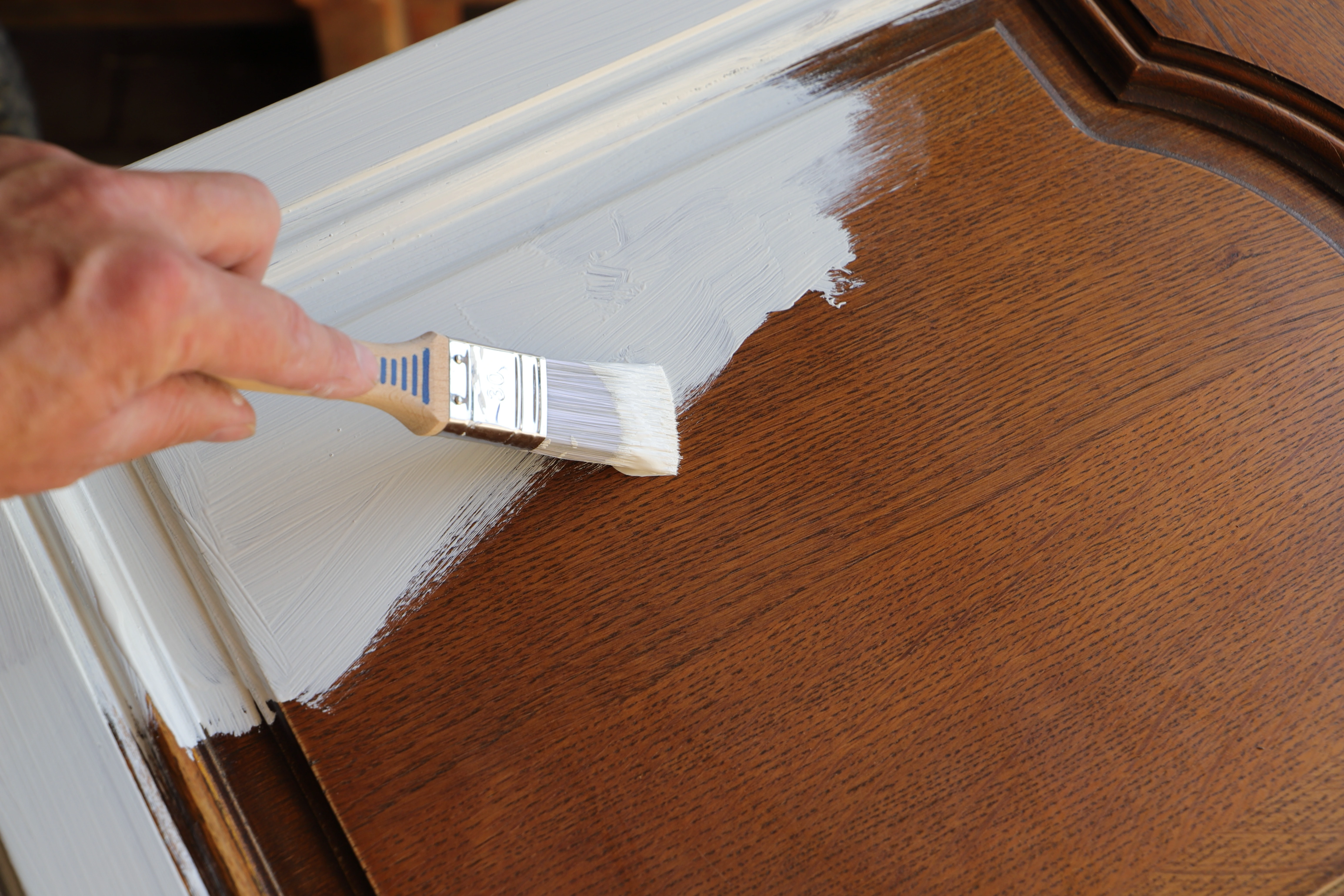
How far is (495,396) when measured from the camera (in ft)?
1.98

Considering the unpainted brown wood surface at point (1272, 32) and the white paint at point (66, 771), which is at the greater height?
the unpainted brown wood surface at point (1272, 32)

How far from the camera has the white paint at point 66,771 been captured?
542 mm

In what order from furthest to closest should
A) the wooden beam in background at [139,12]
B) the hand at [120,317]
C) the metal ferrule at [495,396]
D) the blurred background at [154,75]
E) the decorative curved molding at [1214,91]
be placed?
1. the blurred background at [154,75]
2. the wooden beam in background at [139,12]
3. the decorative curved molding at [1214,91]
4. the metal ferrule at [495,396]
5. the hand at [120,317]

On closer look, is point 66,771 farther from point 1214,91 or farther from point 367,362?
point 1214,91

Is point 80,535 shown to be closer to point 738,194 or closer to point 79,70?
point 738,194

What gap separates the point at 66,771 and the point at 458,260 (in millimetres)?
422

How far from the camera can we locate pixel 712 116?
766mm

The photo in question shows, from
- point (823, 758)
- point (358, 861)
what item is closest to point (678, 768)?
point (823, 758)

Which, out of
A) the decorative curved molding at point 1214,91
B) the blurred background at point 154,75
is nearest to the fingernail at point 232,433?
the decorative curved molding at point 1214,91

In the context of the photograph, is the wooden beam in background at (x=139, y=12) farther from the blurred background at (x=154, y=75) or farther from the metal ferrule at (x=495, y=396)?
the metal ferrule at (x=495, y=396)

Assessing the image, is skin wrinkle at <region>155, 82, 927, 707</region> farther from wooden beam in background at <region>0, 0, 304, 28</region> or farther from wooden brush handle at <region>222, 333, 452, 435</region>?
wooden beam in background at <region>0, 0, 304, 28</region>

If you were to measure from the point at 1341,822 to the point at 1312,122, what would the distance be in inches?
21.7

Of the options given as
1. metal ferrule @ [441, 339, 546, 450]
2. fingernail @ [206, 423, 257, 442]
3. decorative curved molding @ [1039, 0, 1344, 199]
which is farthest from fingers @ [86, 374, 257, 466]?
decorative curved molding @ [1039, 0, 1344, 199]

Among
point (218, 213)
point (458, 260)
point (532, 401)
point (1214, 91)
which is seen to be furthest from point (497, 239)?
point (1214, 91)
